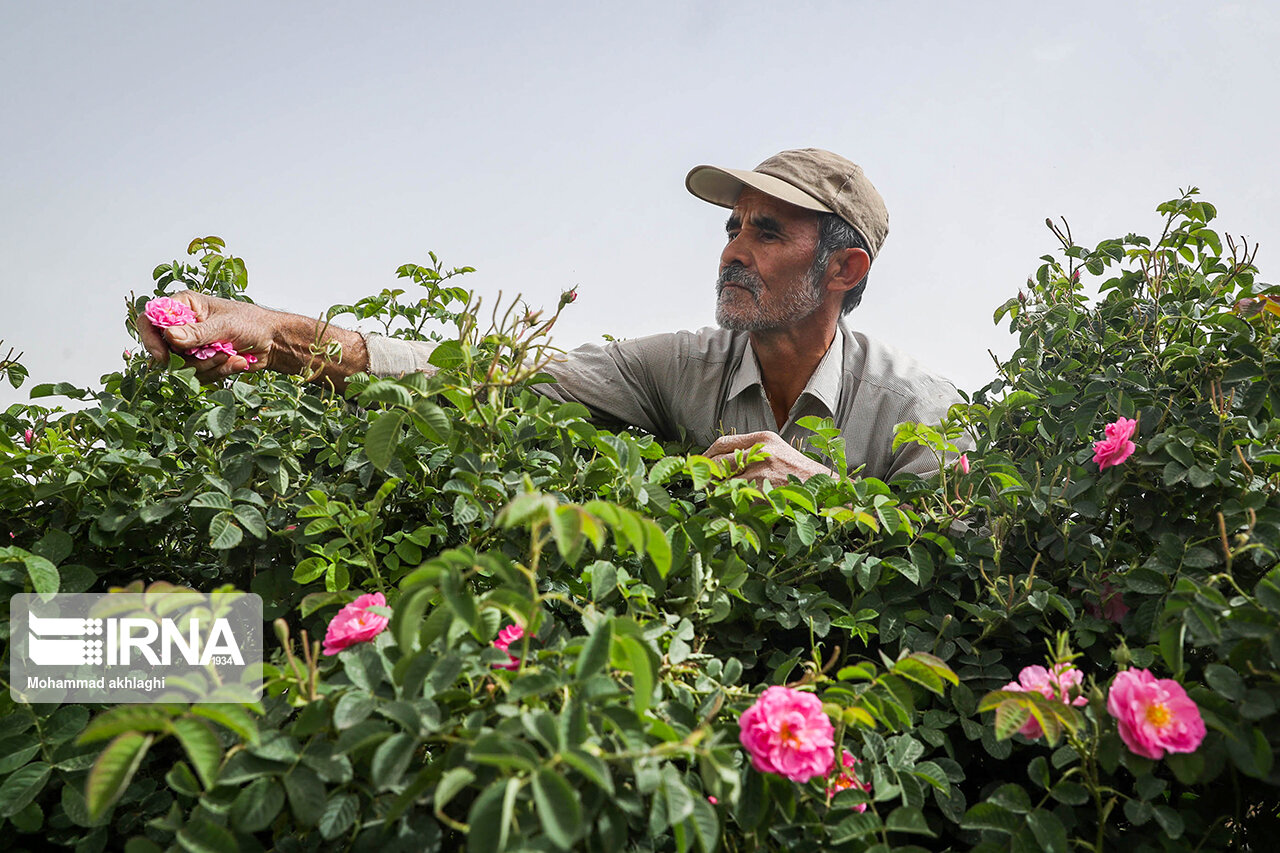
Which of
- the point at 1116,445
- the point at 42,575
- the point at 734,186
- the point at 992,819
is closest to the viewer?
the point at 992,819

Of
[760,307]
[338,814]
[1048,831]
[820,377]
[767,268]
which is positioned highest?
[767,268]

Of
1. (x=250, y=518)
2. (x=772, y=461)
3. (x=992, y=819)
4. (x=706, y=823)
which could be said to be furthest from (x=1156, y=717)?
(x=250, y=518)

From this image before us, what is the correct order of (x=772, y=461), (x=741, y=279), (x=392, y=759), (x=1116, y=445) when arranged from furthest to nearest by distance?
(x=741, y=279) < (x=772, y=461) < (x=1116, y=445) < (x=392, y=759)

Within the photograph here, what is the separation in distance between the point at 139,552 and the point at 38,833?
497 millimetres

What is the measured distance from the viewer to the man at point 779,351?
8.71 feet

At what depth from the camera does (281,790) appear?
34.2 inches

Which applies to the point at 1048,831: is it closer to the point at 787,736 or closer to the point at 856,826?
the point at 856,826

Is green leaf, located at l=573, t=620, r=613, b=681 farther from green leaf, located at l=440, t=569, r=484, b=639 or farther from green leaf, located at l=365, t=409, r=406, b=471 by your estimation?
green leaf, located at l=365, t=409, r=406, b=471

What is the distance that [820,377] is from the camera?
2.71 meters

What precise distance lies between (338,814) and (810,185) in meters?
2.51

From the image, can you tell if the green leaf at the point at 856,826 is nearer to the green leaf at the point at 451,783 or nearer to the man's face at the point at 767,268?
the green leaf at the point at 451,783

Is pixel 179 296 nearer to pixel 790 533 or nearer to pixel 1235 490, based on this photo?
pixel 790 533

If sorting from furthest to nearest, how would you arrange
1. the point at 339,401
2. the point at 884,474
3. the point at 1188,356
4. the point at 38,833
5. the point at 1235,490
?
the point at 884,474, the point at 339,401, the point at 1188,356, the point at 1235,490, the point at 38,833

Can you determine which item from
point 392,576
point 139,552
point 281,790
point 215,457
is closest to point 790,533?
point 392,576
